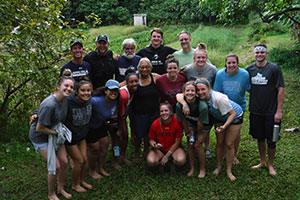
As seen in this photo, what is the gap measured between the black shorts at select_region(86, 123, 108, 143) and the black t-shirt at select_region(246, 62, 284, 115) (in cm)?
227

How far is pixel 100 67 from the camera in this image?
5.21m

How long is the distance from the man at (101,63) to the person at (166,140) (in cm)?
112

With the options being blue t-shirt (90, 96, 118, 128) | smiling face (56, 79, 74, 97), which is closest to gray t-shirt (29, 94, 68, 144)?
smiling face (56, 79, 74, 97)

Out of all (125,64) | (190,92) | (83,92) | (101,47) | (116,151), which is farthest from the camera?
(125,64)

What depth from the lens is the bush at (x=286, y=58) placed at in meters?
10.9

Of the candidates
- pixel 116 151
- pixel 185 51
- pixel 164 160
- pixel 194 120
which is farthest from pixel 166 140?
pixel 185 51

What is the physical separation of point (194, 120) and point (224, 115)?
455mm

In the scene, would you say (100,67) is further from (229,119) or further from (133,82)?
(229,119)

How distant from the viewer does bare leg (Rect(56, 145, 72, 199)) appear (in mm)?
4117

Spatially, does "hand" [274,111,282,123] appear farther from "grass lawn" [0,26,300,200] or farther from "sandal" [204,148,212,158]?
"sandal" [204,148,212,158]

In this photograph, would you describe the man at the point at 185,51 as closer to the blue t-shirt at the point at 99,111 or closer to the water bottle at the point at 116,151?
the blue t-shirt at the point at 99,111

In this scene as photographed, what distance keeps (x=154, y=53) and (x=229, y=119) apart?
190cm

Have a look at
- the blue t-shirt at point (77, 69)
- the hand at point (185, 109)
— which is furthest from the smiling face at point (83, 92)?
the hand at point (185, 109)

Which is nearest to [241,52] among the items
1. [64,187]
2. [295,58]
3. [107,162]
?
[295,58]
